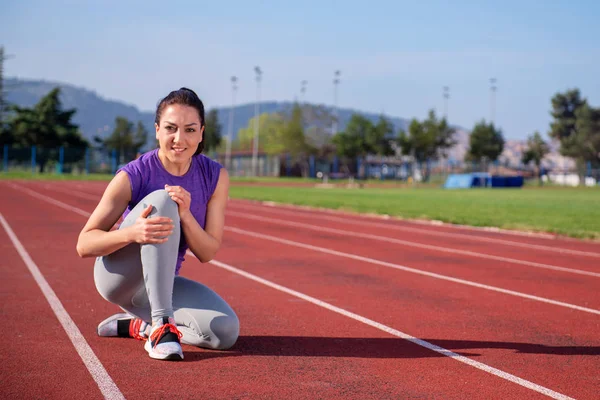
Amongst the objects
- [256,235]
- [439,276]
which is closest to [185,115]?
[439,276]

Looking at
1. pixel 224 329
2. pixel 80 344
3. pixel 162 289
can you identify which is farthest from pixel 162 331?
pixel 80 344

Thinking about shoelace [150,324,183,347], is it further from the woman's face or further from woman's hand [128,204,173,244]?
the woman's face

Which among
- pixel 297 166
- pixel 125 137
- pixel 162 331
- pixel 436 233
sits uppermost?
pixel 125 137

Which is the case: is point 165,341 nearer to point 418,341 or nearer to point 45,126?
point 418,341

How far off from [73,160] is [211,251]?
59.9 m

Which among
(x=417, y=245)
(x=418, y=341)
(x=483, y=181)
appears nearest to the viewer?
(x=418, y=341)

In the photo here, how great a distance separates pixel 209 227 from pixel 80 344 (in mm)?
1179

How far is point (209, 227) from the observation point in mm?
4805

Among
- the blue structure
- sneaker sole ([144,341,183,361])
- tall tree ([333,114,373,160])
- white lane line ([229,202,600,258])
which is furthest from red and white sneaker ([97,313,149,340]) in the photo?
tall tree ([333,114,373,160])

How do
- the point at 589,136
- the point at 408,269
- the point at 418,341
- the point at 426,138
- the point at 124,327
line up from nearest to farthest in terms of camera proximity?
the point at 124,327, the point at 418,341, the point at 408,269, the point at 426,138, the point at 589,136

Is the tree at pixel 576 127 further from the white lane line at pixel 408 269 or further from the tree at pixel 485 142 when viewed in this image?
the white lane line at pixel 408 269

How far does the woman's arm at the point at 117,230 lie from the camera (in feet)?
14.0

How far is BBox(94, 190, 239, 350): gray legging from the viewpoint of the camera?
4.38 meters

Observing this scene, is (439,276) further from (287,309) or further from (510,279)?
(287,309)
